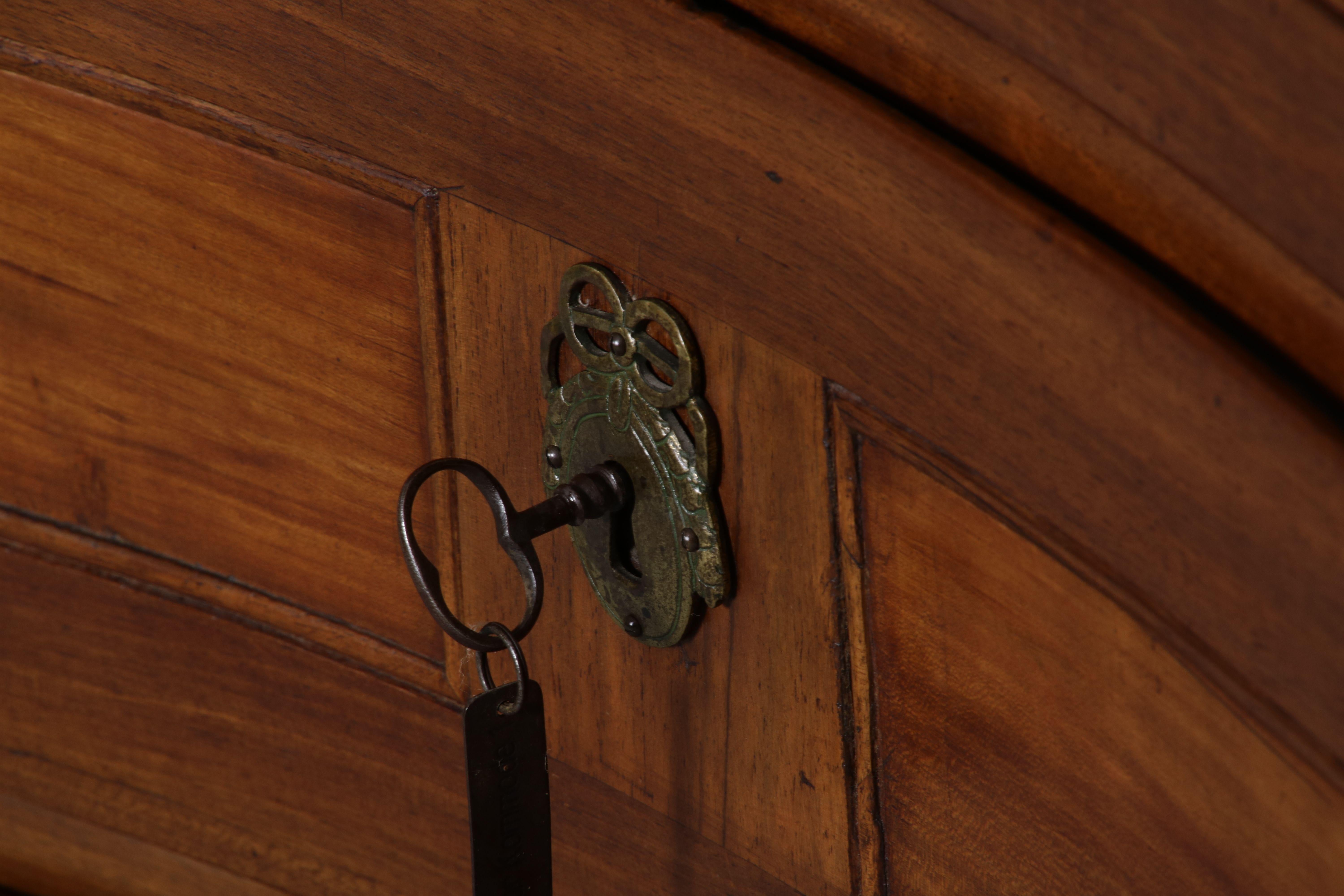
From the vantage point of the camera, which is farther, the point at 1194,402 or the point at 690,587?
the point at 690,587

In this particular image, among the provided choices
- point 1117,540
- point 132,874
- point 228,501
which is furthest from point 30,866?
point 1117,540

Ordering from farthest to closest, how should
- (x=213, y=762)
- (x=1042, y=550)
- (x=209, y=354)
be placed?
(x=213, y=762) < (x=209, y=354) < (x=1042, y=550)

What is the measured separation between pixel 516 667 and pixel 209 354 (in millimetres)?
266

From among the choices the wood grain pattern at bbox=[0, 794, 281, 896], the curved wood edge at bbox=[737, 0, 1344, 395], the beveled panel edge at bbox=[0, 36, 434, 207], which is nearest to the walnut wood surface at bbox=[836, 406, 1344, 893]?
the curved wood edge at bbox=[737, 0, 1344, 395]

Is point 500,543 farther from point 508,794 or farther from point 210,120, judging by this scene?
point 210,120

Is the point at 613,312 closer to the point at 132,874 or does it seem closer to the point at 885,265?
the point at 885,265

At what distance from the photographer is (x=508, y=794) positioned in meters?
0.59

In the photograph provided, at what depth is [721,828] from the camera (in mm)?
649

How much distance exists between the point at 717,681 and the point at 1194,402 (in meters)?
0.27

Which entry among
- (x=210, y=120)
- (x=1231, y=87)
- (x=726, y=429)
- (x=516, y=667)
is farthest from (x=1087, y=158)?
(x=210, y=120)

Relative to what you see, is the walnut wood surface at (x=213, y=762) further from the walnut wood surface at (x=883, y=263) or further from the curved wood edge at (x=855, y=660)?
the walnut wood surface at (x=883, y=263)

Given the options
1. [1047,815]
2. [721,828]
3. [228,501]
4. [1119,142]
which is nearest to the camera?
[1119,142]

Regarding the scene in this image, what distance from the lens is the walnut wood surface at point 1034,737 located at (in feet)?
1.48

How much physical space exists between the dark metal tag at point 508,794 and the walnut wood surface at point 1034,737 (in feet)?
0.47
